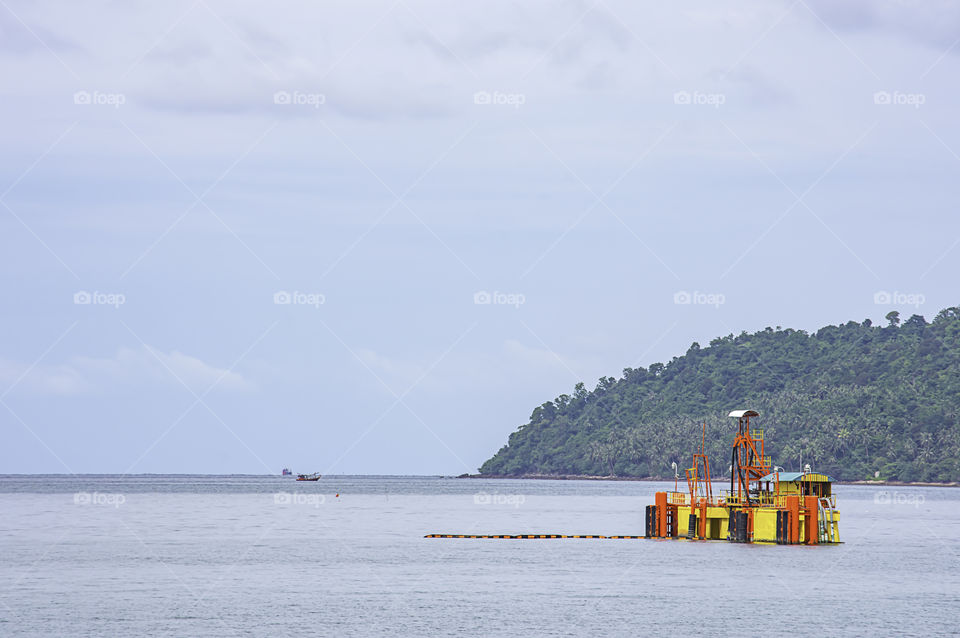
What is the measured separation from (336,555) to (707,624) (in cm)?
4309

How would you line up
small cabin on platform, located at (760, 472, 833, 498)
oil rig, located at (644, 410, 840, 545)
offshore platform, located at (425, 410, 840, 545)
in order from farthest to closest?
small cabin on platform, located at (760, 472, 833, 498)
offshore platform, located at (425, 410, 840, 545)
oil rig, located at (644, 410, 840, 545)

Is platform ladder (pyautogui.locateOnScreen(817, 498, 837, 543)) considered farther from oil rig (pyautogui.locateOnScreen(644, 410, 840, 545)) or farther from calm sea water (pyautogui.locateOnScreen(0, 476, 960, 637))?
calm sea water (pyautogui.locateOnScreen(0, 476, 960, 637))

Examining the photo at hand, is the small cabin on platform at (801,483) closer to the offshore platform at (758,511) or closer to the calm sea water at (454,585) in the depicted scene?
the offshore platform at (758,511)

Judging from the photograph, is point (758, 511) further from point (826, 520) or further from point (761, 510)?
point (826, 520)

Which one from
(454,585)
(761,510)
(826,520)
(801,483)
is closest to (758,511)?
(761,510)

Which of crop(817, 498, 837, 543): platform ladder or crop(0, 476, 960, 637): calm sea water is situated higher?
crop(817, 498, 837, 543): platform ladder

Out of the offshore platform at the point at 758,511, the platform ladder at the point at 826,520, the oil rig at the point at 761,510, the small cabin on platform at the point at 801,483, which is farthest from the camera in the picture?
the platform ladder at the point at 826,520

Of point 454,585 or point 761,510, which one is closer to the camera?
point 454,585

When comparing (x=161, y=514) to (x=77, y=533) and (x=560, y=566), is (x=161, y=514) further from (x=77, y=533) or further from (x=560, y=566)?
(x=560, y=566)

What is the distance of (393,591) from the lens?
75.9 m

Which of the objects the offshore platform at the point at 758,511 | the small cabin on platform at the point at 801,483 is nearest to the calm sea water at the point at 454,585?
the offshore platform at the point at 758,511

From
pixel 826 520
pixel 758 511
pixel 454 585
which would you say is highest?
pixel 758 511

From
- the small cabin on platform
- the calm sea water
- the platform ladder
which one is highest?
the small cabin on platform

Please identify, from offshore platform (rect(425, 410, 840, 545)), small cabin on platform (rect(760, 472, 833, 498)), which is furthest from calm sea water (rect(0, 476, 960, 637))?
small cabin on platform (rect(760, 472, 833, 498))
